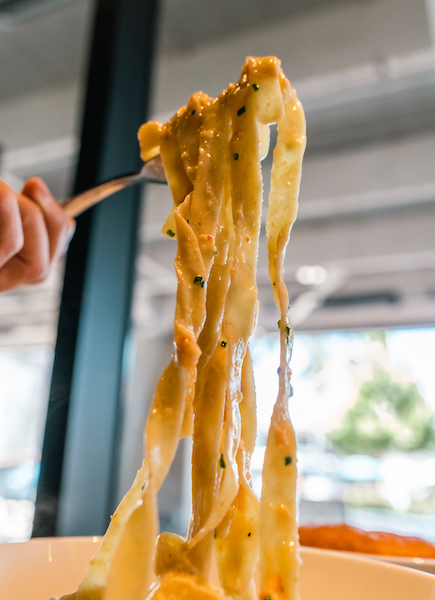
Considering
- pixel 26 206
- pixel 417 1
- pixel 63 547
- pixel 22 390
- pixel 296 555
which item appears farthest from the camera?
pixel 22 390

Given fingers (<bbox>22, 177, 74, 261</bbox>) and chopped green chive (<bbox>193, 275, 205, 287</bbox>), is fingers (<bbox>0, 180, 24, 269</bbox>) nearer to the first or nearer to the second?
fingers (<bbox>22, 177, 74, 261</bbox>)

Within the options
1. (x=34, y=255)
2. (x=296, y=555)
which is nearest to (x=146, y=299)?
(x=34, y=255)

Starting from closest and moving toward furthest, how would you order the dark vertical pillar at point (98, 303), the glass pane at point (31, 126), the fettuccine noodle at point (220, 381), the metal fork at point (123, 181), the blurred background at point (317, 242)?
the fettuccine noodle at point (220, 381) → the metal fork at point (123, 181) → the dark vertical pillar at point (98, 303) → the glass pane at point (31, 126) → the blurred background at point (317, 242)

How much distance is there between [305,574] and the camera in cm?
40

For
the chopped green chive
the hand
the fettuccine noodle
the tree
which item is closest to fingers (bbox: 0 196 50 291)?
the hand

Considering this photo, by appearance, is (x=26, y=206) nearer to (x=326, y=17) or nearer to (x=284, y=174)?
(x=284, y=174)

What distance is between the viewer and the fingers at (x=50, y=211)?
574mm

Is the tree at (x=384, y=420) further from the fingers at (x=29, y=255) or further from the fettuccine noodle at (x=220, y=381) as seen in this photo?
the fettuccine noodle at (x=220, y=381)

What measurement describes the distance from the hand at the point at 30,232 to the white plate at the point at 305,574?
0.98ft

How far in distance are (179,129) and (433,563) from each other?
440 mm

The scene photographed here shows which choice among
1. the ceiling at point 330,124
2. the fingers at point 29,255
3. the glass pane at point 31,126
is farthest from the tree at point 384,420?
the fingers at point 29,255

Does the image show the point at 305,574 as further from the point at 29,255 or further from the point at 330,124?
the point at 330,124

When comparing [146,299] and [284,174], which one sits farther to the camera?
[146,299]

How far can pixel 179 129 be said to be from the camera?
432 millimetres
